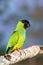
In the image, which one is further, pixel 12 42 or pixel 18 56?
pixel 12 42

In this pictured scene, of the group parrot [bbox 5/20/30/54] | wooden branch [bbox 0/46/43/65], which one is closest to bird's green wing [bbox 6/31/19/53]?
parrot [bbox 5/20/30/54]

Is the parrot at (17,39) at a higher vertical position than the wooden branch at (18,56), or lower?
higher

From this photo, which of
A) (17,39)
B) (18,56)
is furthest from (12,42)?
(18,56)

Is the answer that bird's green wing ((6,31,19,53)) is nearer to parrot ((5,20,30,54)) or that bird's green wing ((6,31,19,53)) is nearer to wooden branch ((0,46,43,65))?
parrot ((5,20,30,54))

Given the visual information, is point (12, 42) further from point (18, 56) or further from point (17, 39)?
point (18, 56)

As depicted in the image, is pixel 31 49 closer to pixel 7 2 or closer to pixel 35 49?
pixel 35 49

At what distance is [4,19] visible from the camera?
2111 mm

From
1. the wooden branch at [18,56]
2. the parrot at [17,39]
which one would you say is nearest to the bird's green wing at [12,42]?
the parrot at [17,39]

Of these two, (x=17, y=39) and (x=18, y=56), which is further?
(x=17, y=39)

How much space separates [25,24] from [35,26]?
0.52 meters

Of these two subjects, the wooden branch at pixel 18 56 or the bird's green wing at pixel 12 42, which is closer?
the wooden branch at pixel 18 56

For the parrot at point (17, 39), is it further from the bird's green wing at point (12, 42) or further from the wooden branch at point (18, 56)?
the wooden branch at point (18, 56)

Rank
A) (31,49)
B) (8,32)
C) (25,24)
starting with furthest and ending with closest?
(8,32), (25,24), (31,49)

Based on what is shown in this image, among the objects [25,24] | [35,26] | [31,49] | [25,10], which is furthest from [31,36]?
[31,49]
